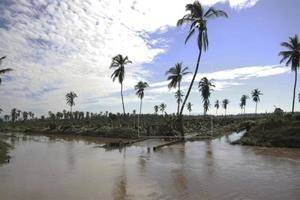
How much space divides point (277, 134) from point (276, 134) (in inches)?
4.7

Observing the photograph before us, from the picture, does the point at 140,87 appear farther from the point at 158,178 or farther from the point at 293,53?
A: the point at 158,178

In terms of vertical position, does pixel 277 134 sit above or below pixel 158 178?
above

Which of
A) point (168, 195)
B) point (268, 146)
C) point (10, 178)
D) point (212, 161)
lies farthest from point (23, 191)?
point (268, 146)

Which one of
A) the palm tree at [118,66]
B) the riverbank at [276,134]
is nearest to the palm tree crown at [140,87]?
the palm tree at [118,66]

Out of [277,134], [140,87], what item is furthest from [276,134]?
[140,87]

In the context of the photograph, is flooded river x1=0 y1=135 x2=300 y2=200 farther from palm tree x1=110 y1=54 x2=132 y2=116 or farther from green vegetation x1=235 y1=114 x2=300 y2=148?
palm tree x1=110 y1=54 x2=132 y2=116

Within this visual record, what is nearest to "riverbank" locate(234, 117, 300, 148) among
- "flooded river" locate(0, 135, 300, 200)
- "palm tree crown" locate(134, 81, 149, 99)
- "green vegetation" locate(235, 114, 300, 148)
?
"green vegetation" locate(235, 114, 300, 148)

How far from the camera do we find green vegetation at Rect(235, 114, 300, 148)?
96.3 feet

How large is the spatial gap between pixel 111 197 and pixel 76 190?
79.7 inches

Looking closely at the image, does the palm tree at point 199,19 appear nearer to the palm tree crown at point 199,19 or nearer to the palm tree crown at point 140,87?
the palm tree crown at point 199,19

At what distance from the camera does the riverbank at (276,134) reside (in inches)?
1154

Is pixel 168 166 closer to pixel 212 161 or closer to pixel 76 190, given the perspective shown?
pixel 212 161

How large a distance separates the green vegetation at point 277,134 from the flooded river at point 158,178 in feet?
19.9

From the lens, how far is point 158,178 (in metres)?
15.9
